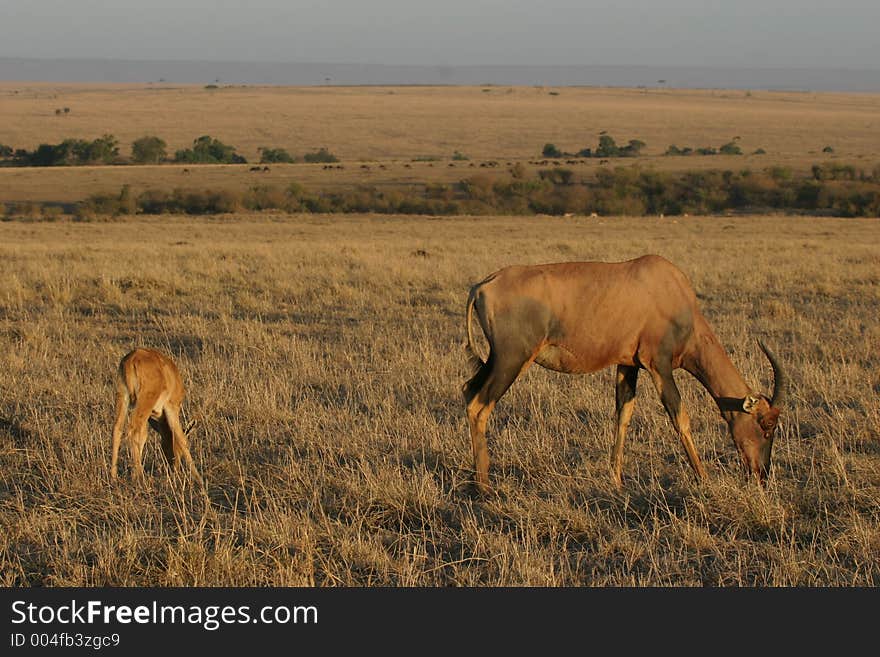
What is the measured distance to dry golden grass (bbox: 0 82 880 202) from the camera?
53.6 metres

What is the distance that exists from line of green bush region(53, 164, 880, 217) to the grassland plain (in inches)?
942

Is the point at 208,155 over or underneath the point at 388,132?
underneath

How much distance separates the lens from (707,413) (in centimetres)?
836

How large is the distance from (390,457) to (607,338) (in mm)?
1737

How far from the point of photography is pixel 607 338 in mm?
6582

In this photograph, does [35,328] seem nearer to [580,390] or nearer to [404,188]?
[580,390]

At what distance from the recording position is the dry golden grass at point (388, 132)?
176 feet

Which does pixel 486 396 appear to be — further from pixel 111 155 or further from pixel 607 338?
pixel 111 155

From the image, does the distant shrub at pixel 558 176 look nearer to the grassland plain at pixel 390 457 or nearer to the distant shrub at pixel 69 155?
the distant shrub at pixel 69 155

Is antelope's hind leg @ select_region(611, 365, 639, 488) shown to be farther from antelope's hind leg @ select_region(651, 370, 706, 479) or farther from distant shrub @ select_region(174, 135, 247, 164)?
distant shrub @ select_region(174, 135, 247, 164)

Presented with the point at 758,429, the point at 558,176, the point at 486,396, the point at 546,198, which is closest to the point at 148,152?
the point at 558,176

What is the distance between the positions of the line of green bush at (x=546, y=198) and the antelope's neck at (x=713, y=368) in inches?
1242

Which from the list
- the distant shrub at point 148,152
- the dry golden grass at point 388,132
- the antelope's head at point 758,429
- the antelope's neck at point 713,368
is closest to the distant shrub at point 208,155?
the distant shrub at point 148,152

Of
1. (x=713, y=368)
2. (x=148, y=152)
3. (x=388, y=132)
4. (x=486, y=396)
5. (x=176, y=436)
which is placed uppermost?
(x=713, y=368)
